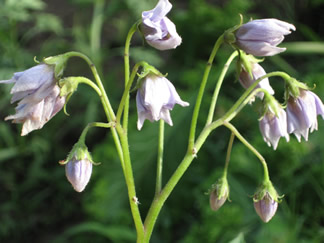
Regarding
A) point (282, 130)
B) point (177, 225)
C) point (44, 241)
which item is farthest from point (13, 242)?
point (282, 130)

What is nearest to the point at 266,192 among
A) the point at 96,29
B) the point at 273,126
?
the point at 273,126

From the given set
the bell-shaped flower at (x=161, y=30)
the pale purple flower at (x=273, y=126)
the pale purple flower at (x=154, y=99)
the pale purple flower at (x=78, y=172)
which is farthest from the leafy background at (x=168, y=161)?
the bell-shaped flower at (x=161, y=30)

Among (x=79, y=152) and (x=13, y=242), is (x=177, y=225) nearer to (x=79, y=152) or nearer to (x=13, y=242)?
(x=13, y=242)

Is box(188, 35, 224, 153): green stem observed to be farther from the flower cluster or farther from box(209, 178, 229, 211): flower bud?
box(209, 178, 229, 211): flower bud

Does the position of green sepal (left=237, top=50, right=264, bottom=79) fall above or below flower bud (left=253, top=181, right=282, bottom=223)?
above

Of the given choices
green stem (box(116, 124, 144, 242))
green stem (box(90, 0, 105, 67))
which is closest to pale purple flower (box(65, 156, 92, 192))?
green stem (box(116, 124, 144, 242))

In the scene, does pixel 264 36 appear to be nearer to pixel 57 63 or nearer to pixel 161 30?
pixel 161 30
